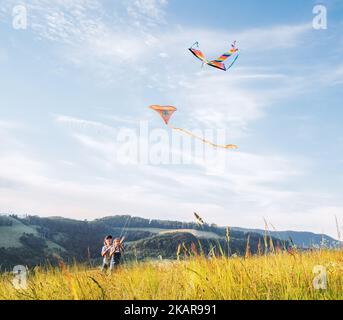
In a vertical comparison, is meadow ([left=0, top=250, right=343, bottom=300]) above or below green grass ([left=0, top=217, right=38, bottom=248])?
above

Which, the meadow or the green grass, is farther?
the green grass

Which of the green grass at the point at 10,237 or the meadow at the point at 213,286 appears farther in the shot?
the green grass at the point at 10,237

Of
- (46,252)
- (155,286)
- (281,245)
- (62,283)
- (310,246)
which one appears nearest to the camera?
(155,286)

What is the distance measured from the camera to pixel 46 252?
172875mm

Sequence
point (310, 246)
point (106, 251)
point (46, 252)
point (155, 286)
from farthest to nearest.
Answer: point (46, 252), point (106, 251), point (310, 246), point (155, 286)

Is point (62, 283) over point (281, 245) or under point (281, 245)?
under

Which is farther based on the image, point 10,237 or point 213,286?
point 10,237

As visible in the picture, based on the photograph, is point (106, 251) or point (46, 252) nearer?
point (106, 251)

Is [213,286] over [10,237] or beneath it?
over

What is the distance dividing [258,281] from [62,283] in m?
2.94

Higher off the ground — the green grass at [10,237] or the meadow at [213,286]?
the meadow at [213,286]
